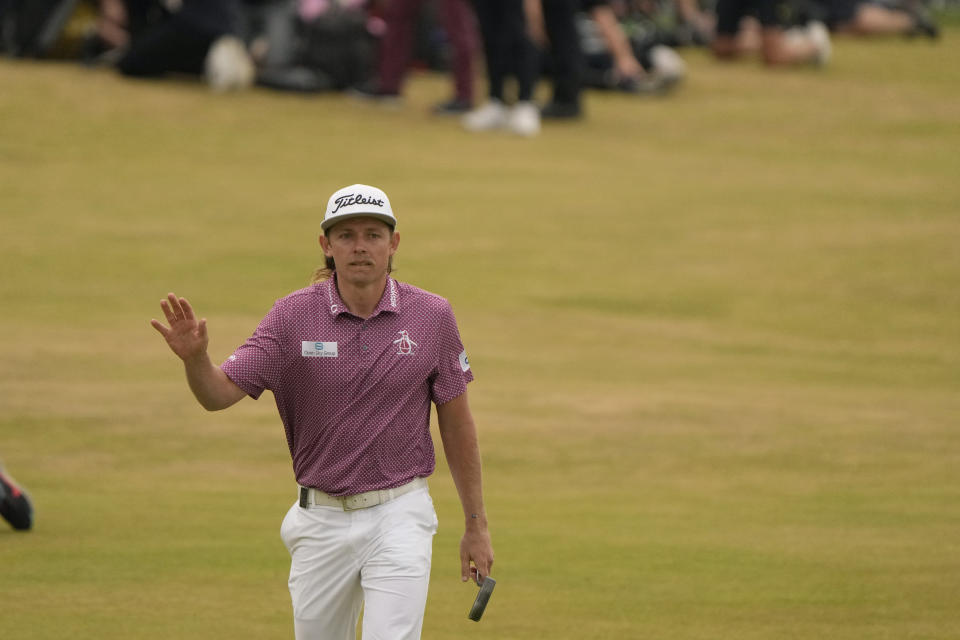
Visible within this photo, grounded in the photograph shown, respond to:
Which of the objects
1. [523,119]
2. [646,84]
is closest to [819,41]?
[646,84]

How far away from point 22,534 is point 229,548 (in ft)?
3.42

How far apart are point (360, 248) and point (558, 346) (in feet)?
24.1

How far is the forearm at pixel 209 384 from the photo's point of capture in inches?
190

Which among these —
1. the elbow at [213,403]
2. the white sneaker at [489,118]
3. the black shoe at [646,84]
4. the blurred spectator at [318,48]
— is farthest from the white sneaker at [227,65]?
the elbow at [213,403]

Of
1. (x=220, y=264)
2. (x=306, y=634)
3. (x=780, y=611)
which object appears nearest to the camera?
(x=306, y=634)

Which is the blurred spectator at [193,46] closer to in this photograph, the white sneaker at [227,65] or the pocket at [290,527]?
the white sneaker at [227,65]

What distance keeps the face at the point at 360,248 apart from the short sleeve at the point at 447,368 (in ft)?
0.91

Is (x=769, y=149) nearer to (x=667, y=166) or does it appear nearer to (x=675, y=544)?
(x=667, y=166)

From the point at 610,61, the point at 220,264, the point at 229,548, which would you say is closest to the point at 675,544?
the point at 229,548

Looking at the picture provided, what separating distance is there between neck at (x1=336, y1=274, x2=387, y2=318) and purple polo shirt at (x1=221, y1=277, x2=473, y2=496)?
2 centimetres

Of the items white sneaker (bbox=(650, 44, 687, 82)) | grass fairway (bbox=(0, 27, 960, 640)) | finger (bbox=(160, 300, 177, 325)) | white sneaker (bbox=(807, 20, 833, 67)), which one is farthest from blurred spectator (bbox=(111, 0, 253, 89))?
finger (bbox=(160, 300, 177, 325))

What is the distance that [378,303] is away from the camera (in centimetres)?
508

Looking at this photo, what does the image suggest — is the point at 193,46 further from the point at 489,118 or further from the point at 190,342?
the point at 190,342

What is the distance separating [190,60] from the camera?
Answer: 18.9 meters
